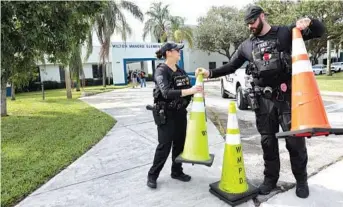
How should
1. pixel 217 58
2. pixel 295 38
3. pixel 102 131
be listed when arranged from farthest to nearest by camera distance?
1. pixel 217 58
2. pixel 102 131
3. pixel 295 38

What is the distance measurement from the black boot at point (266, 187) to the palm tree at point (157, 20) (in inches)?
1088

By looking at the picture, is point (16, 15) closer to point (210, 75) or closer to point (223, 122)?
point (210, 75)

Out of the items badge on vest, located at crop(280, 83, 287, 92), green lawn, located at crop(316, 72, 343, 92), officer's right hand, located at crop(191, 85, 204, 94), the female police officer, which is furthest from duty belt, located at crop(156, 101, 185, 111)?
Result: green lawn, located at crop(316, 72, 343, 92)

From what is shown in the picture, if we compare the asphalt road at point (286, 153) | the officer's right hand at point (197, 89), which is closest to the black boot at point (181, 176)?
the asphalt road at point (286, 153)

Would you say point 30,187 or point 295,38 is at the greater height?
point 295,38

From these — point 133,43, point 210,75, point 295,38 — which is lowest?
point 210,75

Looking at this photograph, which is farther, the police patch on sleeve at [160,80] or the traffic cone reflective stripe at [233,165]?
the police patch on sleeve at [160,80]

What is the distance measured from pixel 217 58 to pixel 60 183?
123 feet

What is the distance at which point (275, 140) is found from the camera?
116 inches

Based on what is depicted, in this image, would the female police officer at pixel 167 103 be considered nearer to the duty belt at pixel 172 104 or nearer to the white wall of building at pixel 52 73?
the duty belt at pixel 172 104

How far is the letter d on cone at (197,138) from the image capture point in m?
3.12

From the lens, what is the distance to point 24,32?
19.8 ft

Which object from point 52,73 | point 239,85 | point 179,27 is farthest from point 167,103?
point 52,73

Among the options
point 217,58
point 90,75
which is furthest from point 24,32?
point 217,58
